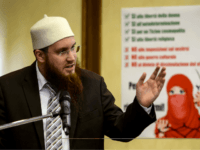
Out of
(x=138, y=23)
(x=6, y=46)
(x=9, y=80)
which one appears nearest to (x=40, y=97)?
(x=9, y=80)

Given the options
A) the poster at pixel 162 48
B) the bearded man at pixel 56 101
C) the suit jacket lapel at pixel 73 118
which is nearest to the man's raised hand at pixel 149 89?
the bearded man at pixel 56 101

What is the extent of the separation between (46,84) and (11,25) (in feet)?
3.43

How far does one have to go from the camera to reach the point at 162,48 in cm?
205

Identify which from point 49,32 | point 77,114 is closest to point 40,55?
point 49,32

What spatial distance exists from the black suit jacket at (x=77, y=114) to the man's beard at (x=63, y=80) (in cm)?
4

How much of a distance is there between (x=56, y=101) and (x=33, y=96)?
143 mm

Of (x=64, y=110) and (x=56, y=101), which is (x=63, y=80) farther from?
(x=64, y=110)

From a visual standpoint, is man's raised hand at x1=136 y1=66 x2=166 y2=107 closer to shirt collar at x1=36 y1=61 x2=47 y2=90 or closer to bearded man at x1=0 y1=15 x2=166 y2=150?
bearded man at x1=0 y1=15 x2=166 y2=150

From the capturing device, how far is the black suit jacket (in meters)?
1.24

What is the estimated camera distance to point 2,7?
7.12ft

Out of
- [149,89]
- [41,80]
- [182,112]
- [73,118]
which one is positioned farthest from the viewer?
[182,112]

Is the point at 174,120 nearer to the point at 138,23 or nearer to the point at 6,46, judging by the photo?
the point at 138,23

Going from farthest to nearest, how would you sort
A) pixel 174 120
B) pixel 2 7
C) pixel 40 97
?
pixel 2 7 < pixel 174 120 < pixel 40 97

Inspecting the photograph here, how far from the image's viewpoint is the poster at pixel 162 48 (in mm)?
2023
